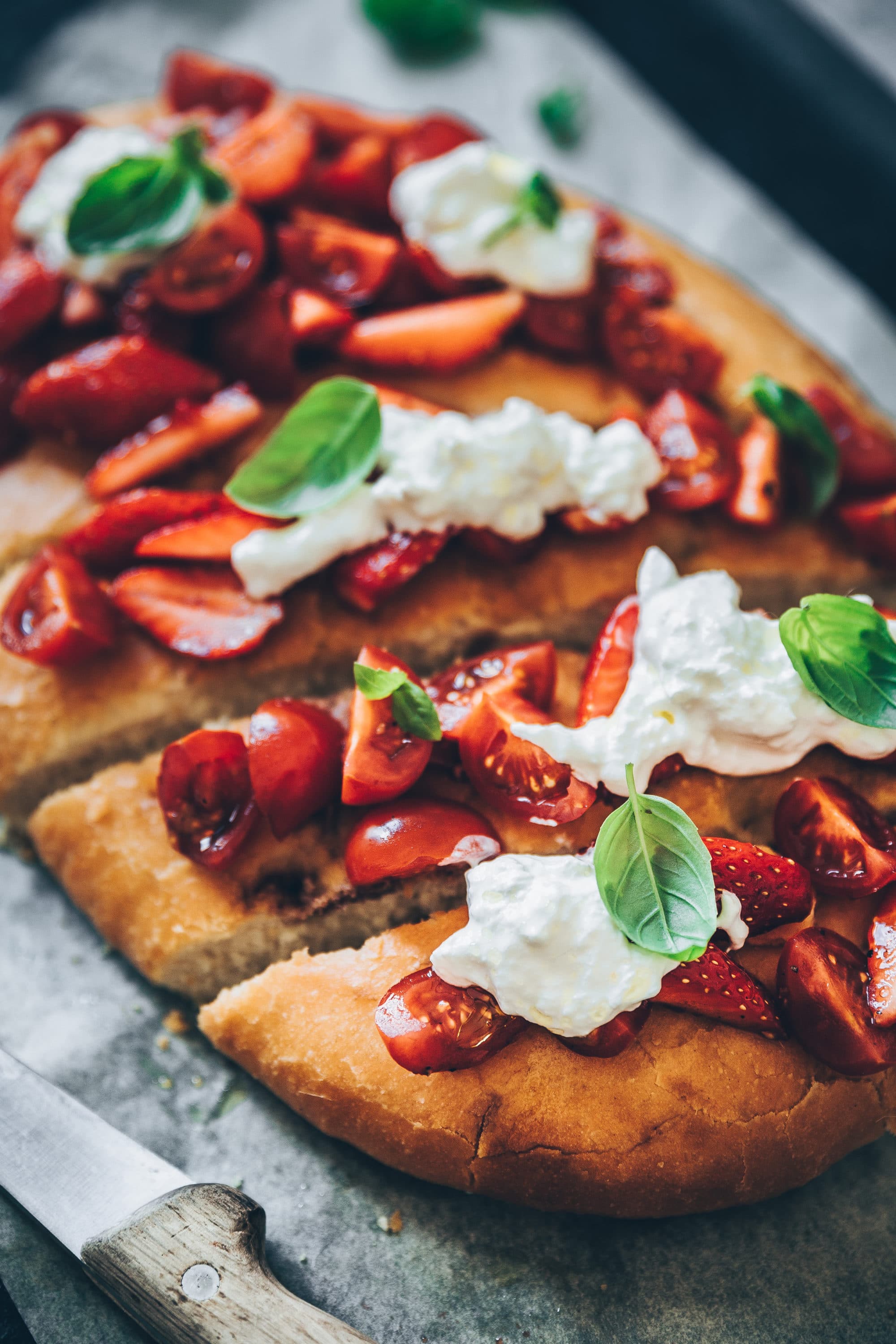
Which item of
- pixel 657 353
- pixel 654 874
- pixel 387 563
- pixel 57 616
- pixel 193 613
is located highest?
pixel 657 353

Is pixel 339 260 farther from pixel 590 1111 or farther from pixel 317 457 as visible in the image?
pixel 590 1111

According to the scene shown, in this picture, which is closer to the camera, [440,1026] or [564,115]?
[440,1026]

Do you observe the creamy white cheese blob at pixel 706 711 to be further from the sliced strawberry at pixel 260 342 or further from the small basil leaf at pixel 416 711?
the sliced strawberry at pixel 260 342

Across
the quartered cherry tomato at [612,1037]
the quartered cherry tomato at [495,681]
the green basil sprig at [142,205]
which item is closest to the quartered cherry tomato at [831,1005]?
the quartered cherry tomato at [612,1037]

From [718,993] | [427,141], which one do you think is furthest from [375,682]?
[427,141]

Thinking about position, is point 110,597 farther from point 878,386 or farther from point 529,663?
point 878,386

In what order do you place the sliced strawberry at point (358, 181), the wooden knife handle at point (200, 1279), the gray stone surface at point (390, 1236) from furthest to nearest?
the sliced strawberry at point (358, 181), the gray stone surface at point (390, 1236), the wooden knife handle at point (200, 1279)
